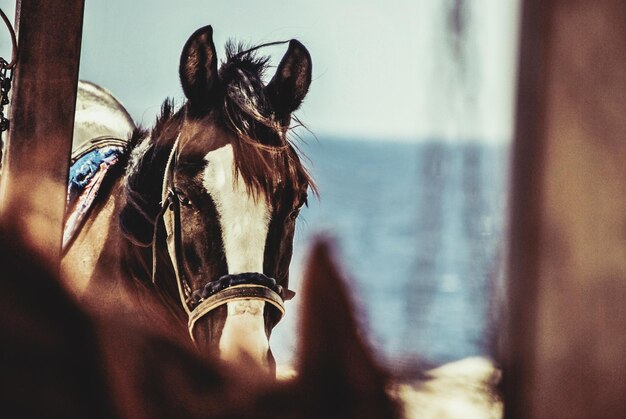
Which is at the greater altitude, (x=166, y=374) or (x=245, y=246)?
(x=245, y=246)

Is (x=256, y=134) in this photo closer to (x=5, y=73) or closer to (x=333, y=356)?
(x=5, y=73)

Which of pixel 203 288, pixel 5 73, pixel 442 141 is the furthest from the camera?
pixel 203 288

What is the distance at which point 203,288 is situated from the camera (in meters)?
2.06

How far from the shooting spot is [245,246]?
200 centimetres

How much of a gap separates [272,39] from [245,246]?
671 millimetres

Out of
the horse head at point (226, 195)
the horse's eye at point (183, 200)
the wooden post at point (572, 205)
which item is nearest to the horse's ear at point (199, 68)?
the horse head at point (226, 195)

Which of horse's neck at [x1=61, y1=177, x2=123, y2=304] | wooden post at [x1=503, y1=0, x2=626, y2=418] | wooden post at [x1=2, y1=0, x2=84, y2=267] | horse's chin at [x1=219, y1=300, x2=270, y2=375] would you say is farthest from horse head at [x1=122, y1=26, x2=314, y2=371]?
wooden post at [x1=503, y1=0, x2=626, y2=418]

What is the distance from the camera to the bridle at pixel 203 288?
78.2 inches

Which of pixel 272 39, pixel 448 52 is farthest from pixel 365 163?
pixel 448 52

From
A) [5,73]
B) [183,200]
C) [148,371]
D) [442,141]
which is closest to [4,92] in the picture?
[5,73]

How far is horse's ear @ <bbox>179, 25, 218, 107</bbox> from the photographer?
216cm

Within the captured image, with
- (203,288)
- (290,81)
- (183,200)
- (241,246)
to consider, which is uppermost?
(290,81)

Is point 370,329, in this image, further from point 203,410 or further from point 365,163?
point 365,163

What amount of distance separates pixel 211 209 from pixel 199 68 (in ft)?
1.35
